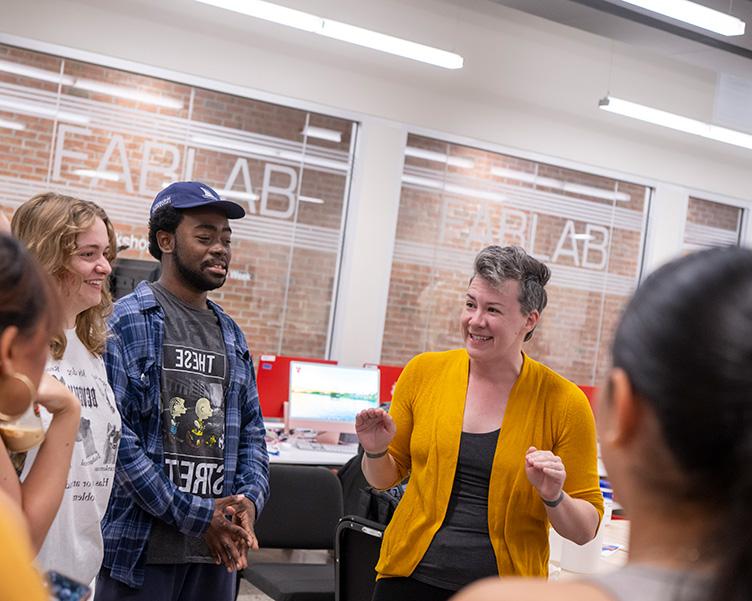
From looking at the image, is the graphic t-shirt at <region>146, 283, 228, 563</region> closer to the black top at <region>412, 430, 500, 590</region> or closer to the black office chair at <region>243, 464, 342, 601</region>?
the black top at <region>412, 430, 500, 590</region>

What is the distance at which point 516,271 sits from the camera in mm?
2393

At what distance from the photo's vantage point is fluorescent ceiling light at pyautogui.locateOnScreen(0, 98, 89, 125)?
6.12 metres

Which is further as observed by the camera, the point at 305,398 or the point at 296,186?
the point at 296,186

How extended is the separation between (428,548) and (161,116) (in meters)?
5.02

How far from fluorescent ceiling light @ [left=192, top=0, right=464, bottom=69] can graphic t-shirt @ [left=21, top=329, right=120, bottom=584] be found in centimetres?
372

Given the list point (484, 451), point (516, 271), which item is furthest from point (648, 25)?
point (484, 451)

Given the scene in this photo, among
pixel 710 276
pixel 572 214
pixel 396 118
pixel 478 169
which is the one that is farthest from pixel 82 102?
pixel 710 276

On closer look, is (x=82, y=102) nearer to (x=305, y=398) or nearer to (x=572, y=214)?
(x=305, y=398)

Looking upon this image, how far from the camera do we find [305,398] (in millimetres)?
5773

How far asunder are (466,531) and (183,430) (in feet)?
2.47

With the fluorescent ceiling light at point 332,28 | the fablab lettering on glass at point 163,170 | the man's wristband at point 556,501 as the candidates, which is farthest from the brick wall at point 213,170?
the man's wristband at point 556,501

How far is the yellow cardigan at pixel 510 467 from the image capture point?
2219 millimetres

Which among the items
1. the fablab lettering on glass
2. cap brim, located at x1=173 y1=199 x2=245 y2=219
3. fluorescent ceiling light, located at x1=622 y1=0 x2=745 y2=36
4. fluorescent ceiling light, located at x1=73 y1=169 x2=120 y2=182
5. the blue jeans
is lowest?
the blue jeans

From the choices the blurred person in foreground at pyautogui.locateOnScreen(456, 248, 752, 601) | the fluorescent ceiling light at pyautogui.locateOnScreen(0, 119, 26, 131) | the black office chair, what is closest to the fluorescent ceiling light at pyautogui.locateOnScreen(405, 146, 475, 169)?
the fluorescent ceiling light at pyautogui.locateOnScreen(0, 119, 26, 131)
